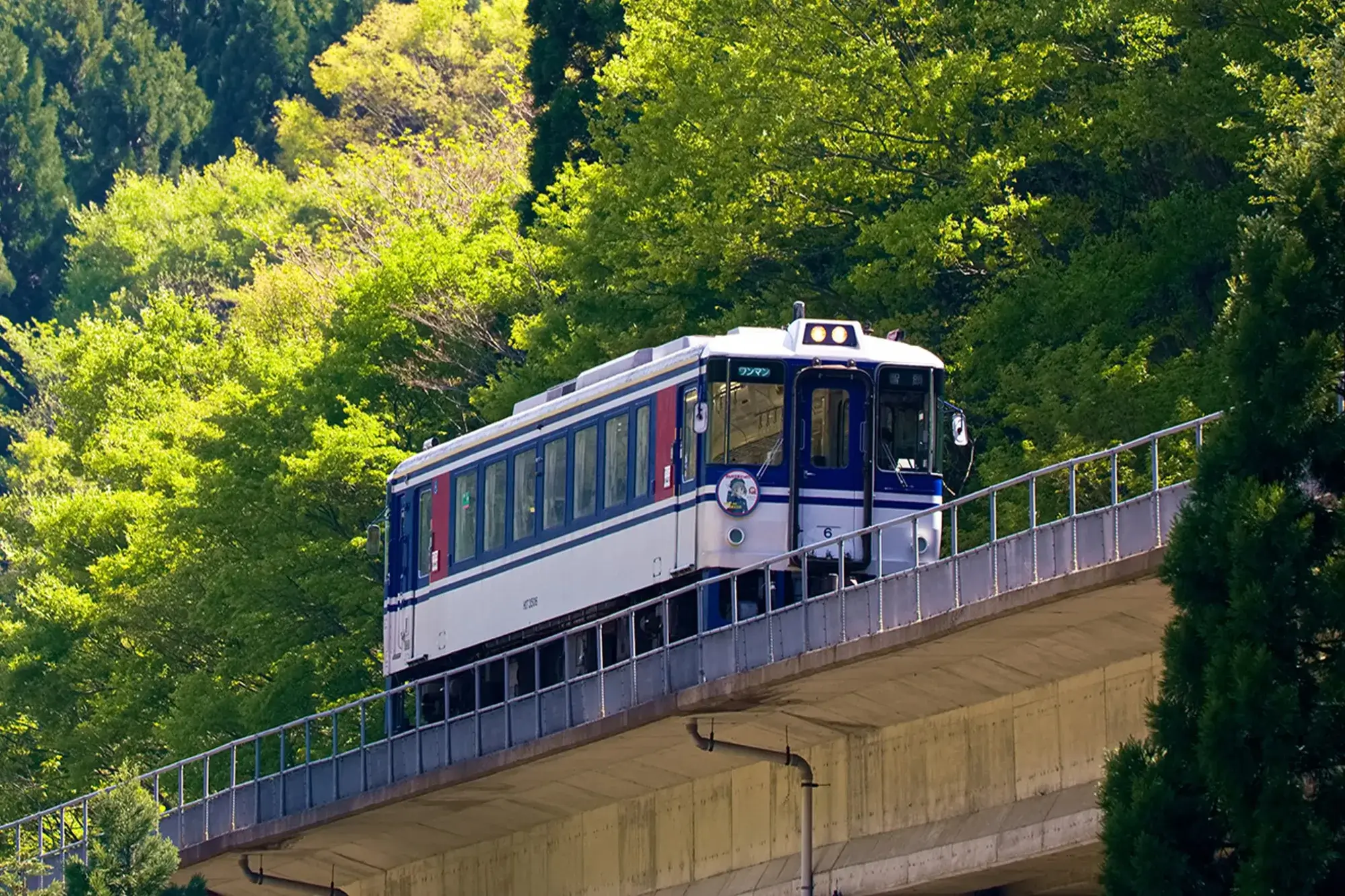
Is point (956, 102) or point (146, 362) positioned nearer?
point (956, 102)

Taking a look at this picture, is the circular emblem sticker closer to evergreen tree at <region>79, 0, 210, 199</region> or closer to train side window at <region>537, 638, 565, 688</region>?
train side window at <region>537, 638, 565, 688</region>

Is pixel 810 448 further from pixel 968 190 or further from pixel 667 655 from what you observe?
pixel 968 190

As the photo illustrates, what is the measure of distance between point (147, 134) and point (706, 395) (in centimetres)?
9449

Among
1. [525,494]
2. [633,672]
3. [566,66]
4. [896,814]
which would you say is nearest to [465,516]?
[525,494]

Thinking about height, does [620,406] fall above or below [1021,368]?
below

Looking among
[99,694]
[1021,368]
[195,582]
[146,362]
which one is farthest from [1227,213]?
[146,362]

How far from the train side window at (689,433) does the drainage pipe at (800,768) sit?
104 inches

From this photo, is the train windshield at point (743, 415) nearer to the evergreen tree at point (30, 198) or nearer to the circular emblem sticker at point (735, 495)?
the circular emblem sticker at point (735, 495)

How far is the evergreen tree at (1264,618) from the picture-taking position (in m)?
21.8

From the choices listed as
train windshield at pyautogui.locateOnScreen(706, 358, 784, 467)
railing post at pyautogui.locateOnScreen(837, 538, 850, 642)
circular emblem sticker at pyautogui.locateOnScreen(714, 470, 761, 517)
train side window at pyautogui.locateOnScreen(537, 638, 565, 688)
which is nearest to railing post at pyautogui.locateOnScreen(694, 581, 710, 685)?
circular emblem sticker at pyautogui.locateOnScreen(714, 470, 761, 517)

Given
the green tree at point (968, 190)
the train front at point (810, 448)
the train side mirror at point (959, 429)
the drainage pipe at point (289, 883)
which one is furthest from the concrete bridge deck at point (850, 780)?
the green tree at point (968, 190)

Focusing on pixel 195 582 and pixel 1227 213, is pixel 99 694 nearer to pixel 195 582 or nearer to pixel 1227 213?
pixel 195 582

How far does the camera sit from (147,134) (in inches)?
4850

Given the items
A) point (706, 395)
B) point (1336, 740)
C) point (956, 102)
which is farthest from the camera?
point (956, 102)
